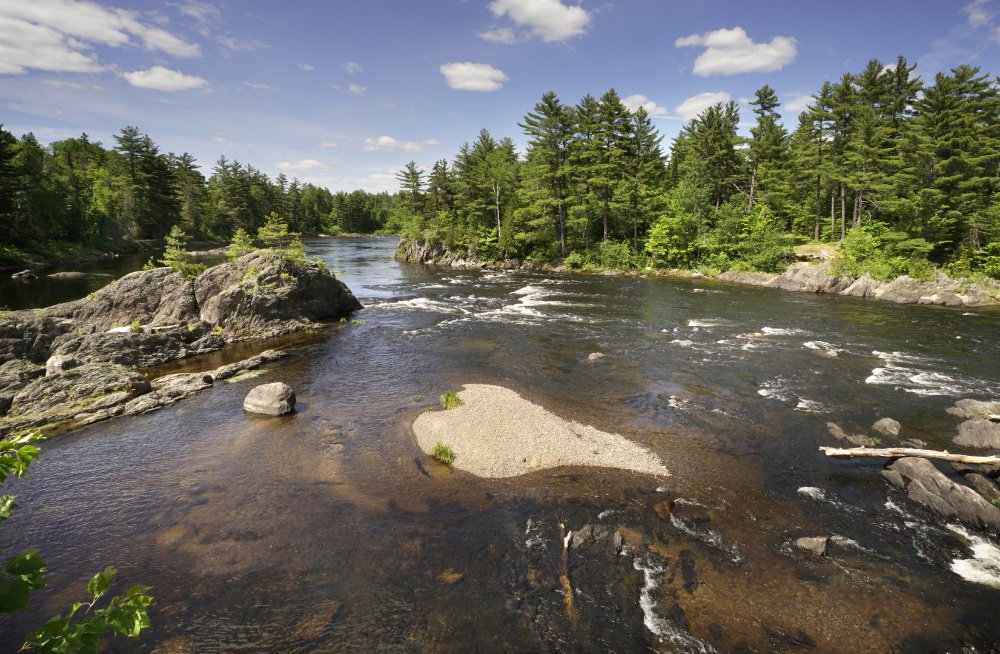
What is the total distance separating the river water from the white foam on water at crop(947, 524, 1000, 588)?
0.24ft

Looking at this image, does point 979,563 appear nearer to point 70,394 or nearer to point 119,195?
point 70,394

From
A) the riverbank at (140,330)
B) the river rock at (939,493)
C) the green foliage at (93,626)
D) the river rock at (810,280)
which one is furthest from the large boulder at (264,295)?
the river rock at (810,280)

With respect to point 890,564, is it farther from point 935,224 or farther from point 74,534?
point 935,224

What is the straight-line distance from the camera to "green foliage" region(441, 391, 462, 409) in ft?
64.4

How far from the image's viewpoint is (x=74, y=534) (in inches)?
508

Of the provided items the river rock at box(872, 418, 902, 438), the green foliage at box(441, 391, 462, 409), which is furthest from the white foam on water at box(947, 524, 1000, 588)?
the green foliage at box(441, 391, 462, 409)

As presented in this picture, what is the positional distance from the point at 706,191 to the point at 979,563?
190 ft

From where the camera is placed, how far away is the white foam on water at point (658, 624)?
9.37 metres

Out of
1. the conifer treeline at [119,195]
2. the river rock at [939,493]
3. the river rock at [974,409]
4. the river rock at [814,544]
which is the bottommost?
the river rock at [814,544]

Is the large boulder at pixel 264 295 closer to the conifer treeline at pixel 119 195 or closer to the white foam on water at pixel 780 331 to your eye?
the white foam on water at pixel 780 331

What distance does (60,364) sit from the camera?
72.2 ft

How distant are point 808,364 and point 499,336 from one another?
18094 millimetres

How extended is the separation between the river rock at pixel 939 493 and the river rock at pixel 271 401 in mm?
22345

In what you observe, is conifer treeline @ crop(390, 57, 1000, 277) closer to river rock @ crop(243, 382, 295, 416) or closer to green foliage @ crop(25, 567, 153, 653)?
river rock @ crop(243, 382, 295, 416)
